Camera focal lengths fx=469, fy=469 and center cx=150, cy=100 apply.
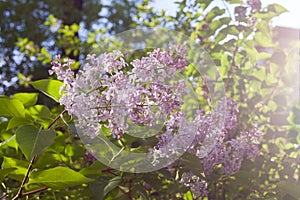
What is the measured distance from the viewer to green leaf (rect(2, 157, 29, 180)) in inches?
34.9

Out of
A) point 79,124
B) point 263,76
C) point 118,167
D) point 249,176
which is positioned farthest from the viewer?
point 263,76

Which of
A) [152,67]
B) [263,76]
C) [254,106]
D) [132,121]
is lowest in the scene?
[254,106]

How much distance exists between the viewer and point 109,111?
2.74ft

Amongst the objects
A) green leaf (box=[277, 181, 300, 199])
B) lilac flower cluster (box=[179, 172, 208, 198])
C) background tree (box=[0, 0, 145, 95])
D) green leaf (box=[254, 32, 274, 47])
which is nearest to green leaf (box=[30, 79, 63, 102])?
lilac flower cluster (box=[179, 172, 208, 198])

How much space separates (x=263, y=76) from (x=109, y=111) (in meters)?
0.82

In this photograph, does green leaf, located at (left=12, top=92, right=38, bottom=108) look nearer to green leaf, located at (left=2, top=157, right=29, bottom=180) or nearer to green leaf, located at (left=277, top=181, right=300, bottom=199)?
green leaf, located at (left=2, top=157, right=29, bottom=180)

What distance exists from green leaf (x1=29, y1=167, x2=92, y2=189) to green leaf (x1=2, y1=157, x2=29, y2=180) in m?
0.08

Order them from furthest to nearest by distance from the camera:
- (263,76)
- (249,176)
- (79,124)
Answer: (263,76), (249,176), (79,124)

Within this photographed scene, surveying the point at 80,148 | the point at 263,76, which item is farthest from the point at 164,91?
the point at 263,76

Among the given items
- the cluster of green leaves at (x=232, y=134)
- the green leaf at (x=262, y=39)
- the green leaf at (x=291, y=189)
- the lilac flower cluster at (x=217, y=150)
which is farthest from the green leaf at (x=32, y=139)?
the green leaf at (x=262, y=39)

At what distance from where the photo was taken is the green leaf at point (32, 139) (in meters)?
0.77

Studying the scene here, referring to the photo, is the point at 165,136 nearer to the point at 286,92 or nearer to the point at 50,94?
the point at 50,94

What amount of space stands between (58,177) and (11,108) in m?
0.17

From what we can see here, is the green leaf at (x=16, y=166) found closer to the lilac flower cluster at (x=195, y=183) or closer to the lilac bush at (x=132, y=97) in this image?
the lilac bush at (x=132, y=97)
